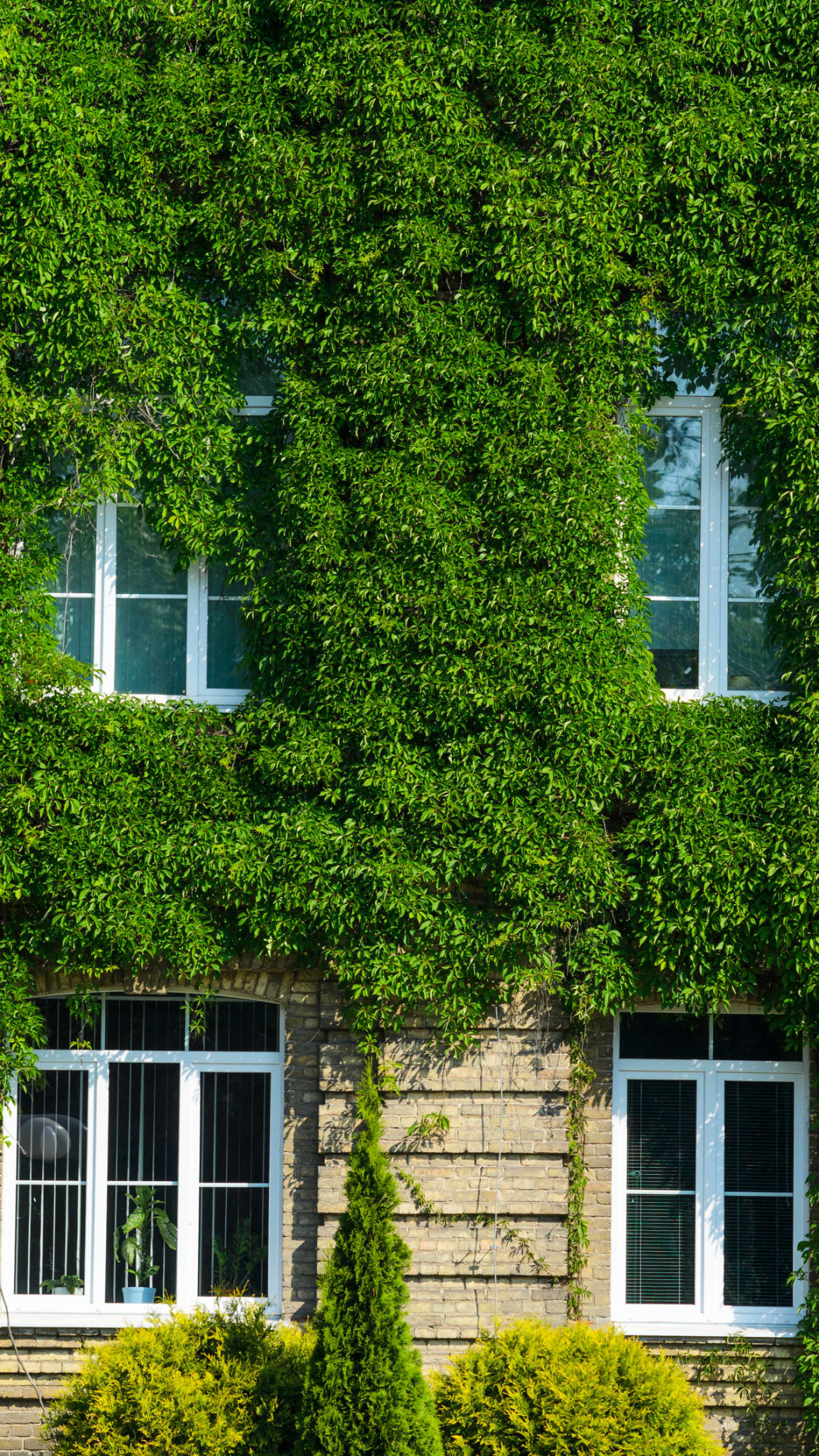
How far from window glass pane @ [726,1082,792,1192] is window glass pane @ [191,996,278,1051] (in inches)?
124

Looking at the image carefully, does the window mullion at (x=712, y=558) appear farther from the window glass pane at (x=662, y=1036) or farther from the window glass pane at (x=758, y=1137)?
the window glass pane at (x=758, y=1137)

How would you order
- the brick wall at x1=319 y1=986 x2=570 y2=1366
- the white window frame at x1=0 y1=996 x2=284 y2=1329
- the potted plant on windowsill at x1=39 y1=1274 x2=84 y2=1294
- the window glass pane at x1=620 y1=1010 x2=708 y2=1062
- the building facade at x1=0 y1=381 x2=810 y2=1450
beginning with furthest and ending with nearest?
the window glass pane at x1=620 y1=1010 x2=708 y2=1062 < the potted plant on windowsill at x1=39 y1=1274 x2=84 y2=1294 < the white window frame at x1=0 y1=996 x2=284 y2=1329 < the building facade at x1=0 y1=381 x2=810 y2=1450 < the brick wall at x1=319 y1=986 x2=570 y2=1366

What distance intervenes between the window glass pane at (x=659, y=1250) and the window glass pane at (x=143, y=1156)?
3053 millimetres

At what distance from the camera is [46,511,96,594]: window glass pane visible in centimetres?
891

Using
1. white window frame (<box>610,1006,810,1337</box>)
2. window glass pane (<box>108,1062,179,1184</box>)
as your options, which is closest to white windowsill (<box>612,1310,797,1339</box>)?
white window frame (<box>610,1006,810,1337</box>)

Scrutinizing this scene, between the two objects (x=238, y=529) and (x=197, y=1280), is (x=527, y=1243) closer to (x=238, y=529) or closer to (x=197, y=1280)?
(x=197, y=1280)

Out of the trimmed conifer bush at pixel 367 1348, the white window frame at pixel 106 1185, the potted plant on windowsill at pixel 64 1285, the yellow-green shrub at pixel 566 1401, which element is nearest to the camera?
the trimmed conifer bush at pixel 367 1348

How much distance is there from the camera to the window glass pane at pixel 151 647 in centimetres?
894

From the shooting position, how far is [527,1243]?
814 cm

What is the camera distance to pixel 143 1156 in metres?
8.62

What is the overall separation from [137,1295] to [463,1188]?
230 centimetres

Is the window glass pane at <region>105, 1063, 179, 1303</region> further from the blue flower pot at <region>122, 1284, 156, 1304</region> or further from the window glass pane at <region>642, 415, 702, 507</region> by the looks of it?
the window glass pane at <region>642, 415, 702, 507</region>

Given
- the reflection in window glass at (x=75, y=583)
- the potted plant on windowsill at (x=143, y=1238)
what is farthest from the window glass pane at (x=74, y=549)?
the potted plant on windowsill at (x=143, y=1238)

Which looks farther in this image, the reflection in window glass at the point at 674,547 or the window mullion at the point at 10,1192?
the reflection in window glass at the point at 674,547
